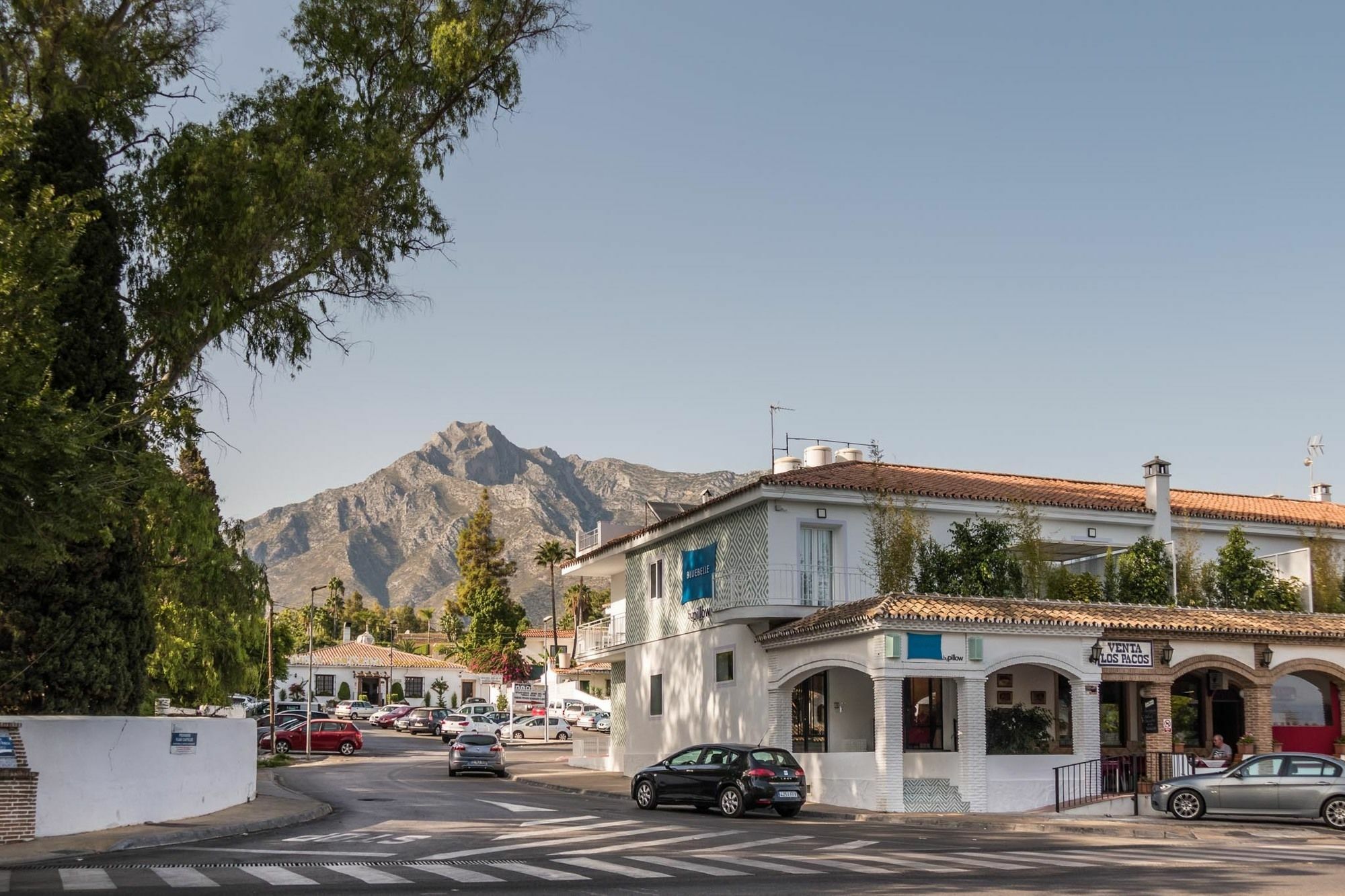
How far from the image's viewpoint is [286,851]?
733 inches

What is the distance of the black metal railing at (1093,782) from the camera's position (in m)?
28.8

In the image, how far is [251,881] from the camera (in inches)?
571

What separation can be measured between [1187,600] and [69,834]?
92.8 feet

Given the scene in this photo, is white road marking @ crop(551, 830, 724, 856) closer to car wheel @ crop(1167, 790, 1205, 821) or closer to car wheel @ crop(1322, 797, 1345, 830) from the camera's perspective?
car wheel @ crop(1167, 790, 1205, 821)

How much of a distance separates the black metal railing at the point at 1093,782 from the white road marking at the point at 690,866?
45.8 ft

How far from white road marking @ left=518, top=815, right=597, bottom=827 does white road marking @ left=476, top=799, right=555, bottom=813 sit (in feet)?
5.66

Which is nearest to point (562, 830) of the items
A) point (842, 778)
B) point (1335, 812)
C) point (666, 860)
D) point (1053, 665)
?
point (666, 860)

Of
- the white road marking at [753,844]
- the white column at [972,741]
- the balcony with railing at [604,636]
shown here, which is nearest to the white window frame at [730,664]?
the white column at [972,741]

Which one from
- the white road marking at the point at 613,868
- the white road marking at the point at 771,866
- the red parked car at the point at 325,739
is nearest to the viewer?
the white road marking at the point at 613,868

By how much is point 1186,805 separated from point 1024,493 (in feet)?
42.5

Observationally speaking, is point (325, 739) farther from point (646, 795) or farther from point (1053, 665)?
point (1053, 665)

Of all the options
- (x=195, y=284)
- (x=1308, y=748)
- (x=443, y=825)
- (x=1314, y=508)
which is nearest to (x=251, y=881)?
(x=443, y=825)

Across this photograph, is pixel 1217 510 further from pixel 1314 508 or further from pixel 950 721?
pixel 950 721

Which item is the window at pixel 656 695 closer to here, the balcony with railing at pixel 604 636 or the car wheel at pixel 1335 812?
the balcony with railing at pixel 604 636
